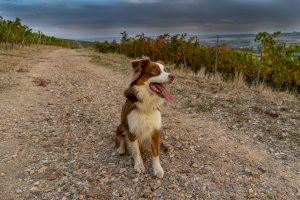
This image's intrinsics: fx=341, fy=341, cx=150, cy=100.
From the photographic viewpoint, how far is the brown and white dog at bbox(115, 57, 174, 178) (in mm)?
5227

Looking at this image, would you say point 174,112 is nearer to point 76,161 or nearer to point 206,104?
point 206,104

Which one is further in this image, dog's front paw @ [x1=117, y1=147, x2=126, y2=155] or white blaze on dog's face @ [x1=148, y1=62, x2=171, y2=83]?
dog's front paw @ [x1=117, y1=147, x2=126, y2=155]

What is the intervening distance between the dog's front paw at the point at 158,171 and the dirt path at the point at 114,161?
97 millimetres

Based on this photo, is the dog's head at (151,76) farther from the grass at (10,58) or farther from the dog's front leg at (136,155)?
the grass at (10,58)

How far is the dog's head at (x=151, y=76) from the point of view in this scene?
5.18 metres

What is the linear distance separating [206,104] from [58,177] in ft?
19.4

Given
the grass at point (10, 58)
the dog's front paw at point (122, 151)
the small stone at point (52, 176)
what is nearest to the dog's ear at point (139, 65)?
the dog's front paw at point (122, 151)

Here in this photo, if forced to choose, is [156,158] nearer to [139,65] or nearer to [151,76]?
[151,76]

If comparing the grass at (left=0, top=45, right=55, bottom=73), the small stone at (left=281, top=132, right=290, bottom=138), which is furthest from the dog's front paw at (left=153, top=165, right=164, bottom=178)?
the grass at (left=0, top=45, right=55, bottom=73)

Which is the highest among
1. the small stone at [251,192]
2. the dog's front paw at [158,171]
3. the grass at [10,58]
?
the grass at [10,58]

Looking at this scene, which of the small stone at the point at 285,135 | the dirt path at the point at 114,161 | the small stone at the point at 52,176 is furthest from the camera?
the small stone at the point at 285,135

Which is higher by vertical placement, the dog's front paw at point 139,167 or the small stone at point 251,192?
the dog's front paw at point 139,167

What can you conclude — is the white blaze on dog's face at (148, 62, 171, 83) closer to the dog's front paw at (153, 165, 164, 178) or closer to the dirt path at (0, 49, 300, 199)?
the dog's front paw at (153, 165, 164, 178)

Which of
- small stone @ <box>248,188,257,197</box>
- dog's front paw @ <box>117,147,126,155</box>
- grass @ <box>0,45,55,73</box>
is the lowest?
small stone @ <box>248,188,257,197</box>
